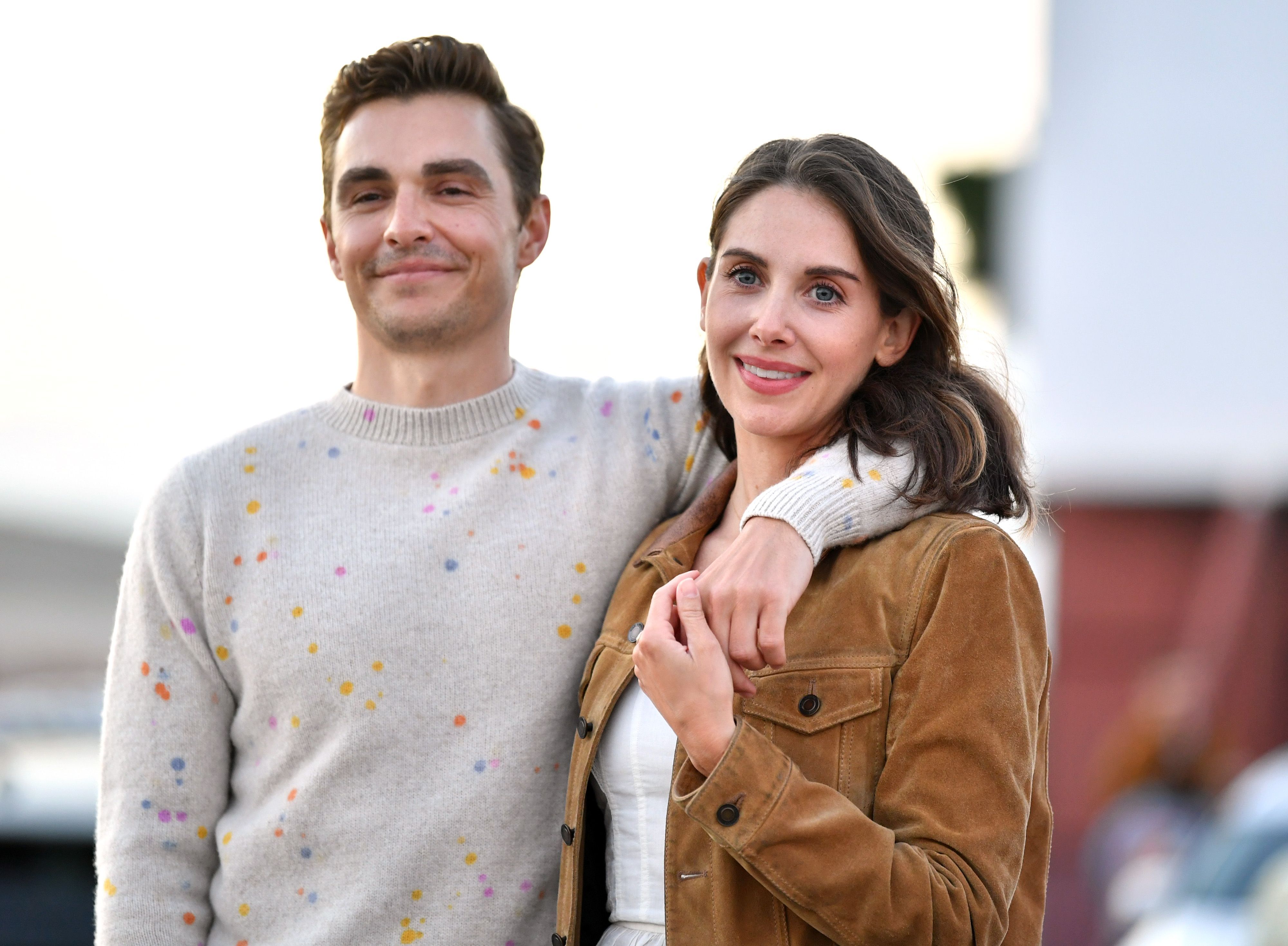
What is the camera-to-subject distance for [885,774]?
6.62 ft

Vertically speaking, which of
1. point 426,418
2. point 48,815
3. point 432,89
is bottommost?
point 48,815

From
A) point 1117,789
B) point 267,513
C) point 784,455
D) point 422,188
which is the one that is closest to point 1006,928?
point 784,455

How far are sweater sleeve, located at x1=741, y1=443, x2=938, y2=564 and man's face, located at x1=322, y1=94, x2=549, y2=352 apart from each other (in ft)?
2.62

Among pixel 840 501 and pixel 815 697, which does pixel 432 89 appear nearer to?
pixel 840 501

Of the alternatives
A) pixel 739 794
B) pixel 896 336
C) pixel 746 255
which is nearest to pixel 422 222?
pixel 746 255

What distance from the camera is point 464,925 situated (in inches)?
96.3

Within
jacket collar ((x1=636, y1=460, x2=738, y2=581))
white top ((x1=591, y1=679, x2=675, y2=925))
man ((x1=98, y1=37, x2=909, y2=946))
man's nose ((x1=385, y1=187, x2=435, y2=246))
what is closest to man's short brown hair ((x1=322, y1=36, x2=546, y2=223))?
man ((x1=98, y1=37, x2=909, y2=946))

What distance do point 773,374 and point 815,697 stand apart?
52cm

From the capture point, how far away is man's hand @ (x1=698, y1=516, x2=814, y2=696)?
193 centimetres

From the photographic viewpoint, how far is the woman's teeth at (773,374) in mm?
2293

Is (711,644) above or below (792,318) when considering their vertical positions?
below

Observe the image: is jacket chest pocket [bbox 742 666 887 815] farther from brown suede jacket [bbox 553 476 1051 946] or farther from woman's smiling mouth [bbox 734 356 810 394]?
woman's smiling mouth [bbox 734 356 810 394]

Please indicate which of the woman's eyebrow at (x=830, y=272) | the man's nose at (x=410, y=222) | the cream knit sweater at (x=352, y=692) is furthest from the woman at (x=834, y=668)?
the man's nose at (x=410, y=222)

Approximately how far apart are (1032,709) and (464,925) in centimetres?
103
